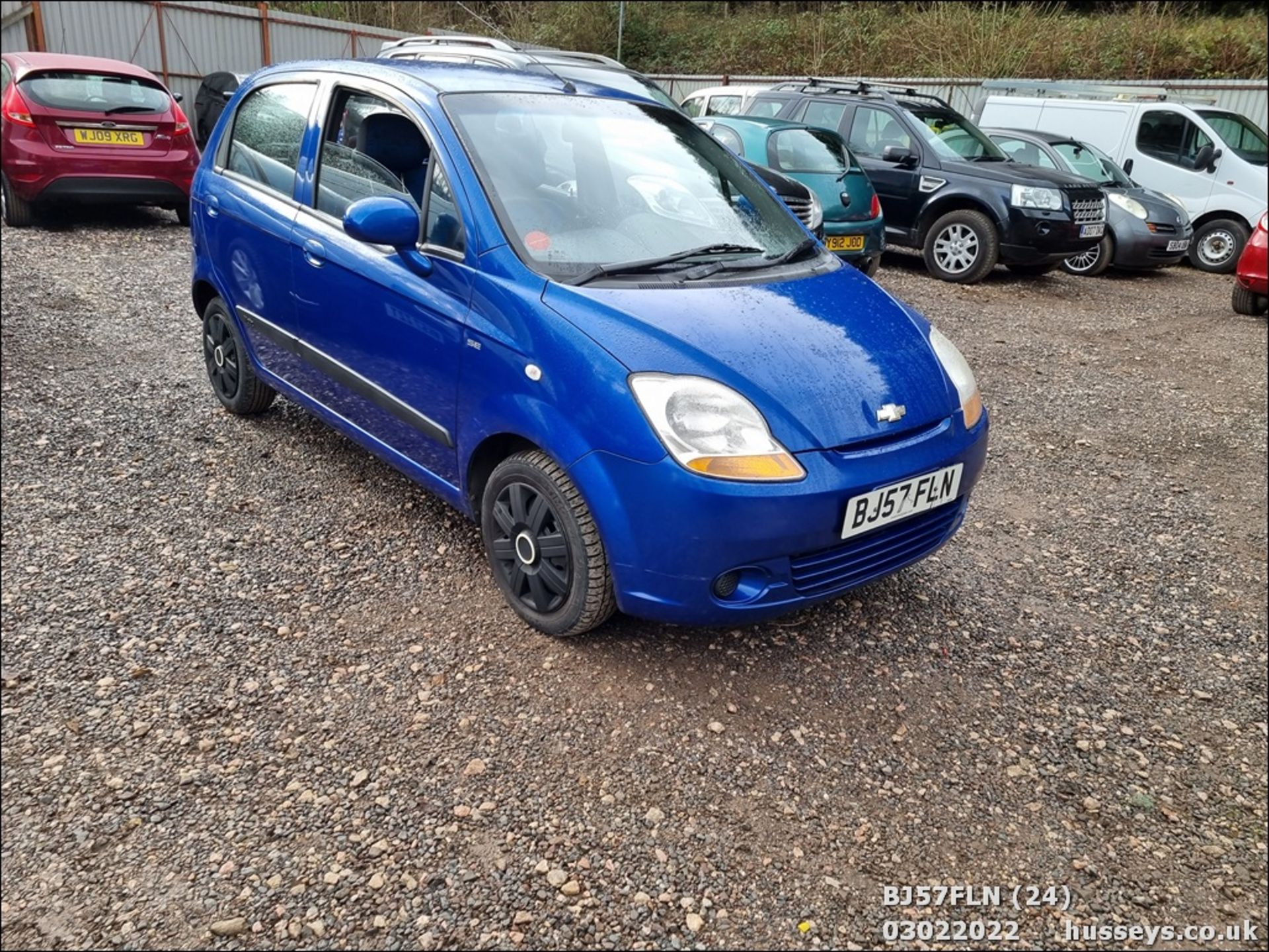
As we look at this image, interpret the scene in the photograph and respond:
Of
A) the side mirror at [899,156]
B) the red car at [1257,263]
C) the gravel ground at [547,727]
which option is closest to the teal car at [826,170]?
the side mirror at [899,156]

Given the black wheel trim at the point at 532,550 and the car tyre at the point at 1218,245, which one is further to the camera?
the car tyre at the point at 1218,245

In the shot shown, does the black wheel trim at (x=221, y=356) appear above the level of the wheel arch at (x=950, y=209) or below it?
below

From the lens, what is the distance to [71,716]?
2.55 meters

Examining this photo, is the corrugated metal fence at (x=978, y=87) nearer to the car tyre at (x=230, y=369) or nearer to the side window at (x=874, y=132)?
the side window at (x=874, y=132)

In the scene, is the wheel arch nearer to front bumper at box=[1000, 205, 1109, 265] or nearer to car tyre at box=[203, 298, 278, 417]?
front bumper at box=[1000, 205, 1109, 265]

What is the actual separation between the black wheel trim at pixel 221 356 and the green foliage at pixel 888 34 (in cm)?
1061

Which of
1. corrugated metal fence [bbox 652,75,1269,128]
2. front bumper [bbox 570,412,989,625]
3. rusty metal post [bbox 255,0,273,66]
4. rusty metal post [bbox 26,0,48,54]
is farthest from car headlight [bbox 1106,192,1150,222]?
rusty metal post [bbox 26,0,48,54]

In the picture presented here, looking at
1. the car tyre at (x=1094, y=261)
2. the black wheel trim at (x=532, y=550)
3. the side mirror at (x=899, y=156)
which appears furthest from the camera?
the car tyre at (x=1094, y=261)

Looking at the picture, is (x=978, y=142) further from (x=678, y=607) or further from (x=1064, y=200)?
(x=678, y=607)

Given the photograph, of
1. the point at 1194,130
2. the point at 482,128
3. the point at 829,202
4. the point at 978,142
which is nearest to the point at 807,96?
the point at 978,142

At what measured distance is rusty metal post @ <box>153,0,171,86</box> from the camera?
14.5 metres

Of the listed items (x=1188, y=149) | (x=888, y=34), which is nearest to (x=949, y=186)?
(x=1188, y=149)

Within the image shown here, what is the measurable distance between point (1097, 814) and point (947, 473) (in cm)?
102

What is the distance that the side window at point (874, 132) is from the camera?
9922 millimetres
